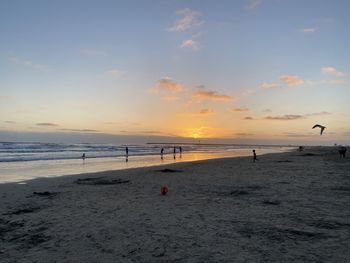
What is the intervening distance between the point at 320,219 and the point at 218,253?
3.95m

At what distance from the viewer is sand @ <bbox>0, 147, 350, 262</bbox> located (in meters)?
6.80

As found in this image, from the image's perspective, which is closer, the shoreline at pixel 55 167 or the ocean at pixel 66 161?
the shoreline at pixel 55 167

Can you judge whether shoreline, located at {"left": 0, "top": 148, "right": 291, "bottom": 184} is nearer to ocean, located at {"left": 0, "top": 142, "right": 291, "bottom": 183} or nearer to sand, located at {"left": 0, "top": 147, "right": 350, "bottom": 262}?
ocean, located at {"left": 0, "top": 142, "right": 291, "bottom": 183}

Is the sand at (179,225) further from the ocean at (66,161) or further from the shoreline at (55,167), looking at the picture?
the ocean at (66,161)

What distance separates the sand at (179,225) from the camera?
6.80 meters

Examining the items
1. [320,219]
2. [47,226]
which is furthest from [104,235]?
[320,219]

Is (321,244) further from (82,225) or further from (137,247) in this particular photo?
(82,225)

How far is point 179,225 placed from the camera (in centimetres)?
883

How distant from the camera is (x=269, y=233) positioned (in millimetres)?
8000

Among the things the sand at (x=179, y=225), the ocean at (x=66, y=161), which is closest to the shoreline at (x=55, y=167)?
the ocean at (x=66, y=161)

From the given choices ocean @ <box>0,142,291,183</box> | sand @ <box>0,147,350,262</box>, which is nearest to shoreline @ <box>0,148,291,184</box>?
ocean @ <box>0,142,291,183</box>

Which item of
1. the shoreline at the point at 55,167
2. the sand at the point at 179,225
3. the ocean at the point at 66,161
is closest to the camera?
the sand at the point at 179,225

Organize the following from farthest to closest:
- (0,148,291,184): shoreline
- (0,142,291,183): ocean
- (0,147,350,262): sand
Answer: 1. (0,142,291,183): ocean
2. (0,148,291,184): shoreline
3. (0,147,350,262): sand

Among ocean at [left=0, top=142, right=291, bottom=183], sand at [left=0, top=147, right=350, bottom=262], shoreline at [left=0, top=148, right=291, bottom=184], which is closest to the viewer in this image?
sand at [left=0, top=147, right=350, bottom=262]
